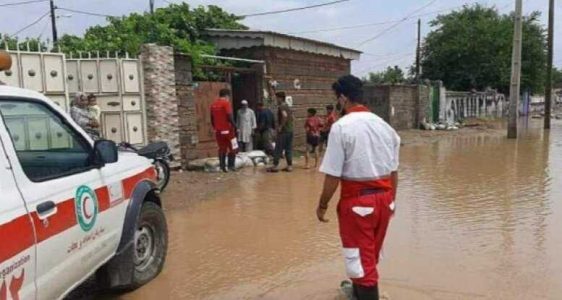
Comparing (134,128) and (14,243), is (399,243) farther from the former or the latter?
(134,128)

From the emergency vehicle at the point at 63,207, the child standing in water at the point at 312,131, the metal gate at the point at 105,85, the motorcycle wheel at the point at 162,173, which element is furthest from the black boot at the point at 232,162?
the emergency vehicle at the point at 63,207

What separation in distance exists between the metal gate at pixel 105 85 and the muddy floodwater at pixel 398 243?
2.20 metres

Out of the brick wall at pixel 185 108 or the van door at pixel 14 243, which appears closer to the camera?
the van door at pixel 14 243

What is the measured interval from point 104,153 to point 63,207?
0.67 metres

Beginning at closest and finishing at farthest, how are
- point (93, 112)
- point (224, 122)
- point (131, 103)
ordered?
point (93, 112)
point (131, 103)
point (224, 122)

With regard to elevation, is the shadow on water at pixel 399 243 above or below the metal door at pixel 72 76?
below

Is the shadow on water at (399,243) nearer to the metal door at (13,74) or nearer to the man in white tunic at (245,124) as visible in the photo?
the man in white tunic at (245,124)

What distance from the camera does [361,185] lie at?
3.86 metres

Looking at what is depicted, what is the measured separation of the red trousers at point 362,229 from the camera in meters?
3.83

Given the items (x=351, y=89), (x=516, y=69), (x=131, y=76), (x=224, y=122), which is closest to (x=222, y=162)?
(x=224, y=122)

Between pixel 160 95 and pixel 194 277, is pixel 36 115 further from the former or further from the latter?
pixel 160 95

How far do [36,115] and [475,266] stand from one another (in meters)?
3.98

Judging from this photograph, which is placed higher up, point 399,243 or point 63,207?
point 63,207

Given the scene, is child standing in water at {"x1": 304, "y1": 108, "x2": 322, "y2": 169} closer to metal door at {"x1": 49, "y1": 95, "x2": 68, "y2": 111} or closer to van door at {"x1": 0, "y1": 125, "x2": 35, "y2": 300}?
metal door at {"x1": 49, "y1": 95, "x2": 68, "y2": 111}
